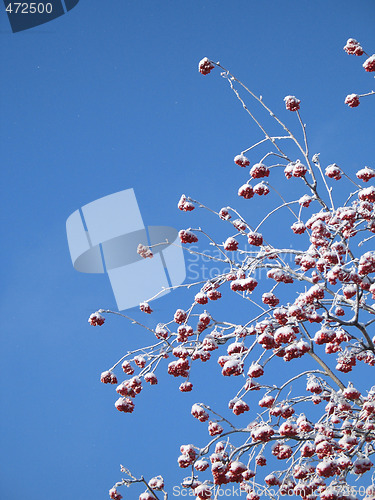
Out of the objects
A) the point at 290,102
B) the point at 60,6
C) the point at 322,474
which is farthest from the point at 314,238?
the point at 60,6

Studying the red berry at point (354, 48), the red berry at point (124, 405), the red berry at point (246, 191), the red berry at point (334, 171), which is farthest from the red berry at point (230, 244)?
the red berry at point (354, 48)

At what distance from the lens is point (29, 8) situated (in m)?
7.09

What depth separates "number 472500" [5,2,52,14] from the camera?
6.88 m

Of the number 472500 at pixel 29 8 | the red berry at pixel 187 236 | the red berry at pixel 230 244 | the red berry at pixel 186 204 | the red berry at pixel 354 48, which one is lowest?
the red berry at pixel 230 244

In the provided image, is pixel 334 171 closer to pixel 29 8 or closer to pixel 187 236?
pixel 187 236

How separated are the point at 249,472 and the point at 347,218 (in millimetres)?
1097

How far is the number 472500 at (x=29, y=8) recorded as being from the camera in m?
6.88

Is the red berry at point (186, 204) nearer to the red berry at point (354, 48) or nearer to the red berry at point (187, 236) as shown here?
the red berry at point (187, 236)

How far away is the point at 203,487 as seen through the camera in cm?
215

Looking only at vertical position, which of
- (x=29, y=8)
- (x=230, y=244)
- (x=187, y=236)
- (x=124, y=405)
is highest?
(x=29, y=8)

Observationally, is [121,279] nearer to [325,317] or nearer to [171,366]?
[171,366]

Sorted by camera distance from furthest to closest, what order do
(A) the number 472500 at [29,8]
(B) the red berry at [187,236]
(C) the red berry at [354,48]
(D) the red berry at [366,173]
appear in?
(A) the number 472500 at [29,8] < (B) the red berry at [187,236] < (C) the red berry at [354,48] < (D) the red berry at [366,173]

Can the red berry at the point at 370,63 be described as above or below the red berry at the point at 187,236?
above

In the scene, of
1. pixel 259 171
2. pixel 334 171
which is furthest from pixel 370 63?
pixel 259 171
